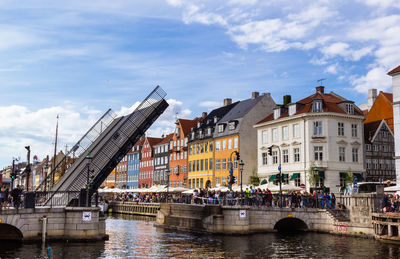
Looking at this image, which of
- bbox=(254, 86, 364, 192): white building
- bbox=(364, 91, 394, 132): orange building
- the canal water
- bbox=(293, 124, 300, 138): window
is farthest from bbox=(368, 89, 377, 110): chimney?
the canal water

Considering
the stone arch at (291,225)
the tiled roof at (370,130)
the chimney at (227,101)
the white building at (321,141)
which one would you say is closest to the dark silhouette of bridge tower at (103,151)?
the stone arch at (291,225)

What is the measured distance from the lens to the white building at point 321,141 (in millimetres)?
47219

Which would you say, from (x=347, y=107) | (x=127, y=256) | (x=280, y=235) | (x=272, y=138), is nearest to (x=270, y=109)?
(x=272, y=138)

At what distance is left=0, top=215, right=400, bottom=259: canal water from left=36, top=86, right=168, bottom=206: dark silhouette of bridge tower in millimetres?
3670

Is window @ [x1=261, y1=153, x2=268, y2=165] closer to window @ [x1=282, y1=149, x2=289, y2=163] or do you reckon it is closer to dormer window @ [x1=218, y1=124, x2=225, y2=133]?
window @ [x1=282, y1=149, x2=289, y2=163]

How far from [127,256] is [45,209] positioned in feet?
17.6

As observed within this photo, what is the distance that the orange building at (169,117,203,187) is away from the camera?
241ft

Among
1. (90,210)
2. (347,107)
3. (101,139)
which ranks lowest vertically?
(90,210)

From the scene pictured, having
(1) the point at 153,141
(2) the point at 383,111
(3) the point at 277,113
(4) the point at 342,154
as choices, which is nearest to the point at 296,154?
(4) the point at 342,154

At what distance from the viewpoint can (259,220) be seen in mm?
33062

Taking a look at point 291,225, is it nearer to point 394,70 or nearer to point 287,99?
point 394,70

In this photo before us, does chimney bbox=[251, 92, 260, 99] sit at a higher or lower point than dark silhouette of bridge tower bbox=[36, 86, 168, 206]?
higher

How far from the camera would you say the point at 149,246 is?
84.6ft

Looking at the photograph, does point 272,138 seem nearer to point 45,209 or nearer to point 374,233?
point 374,233
